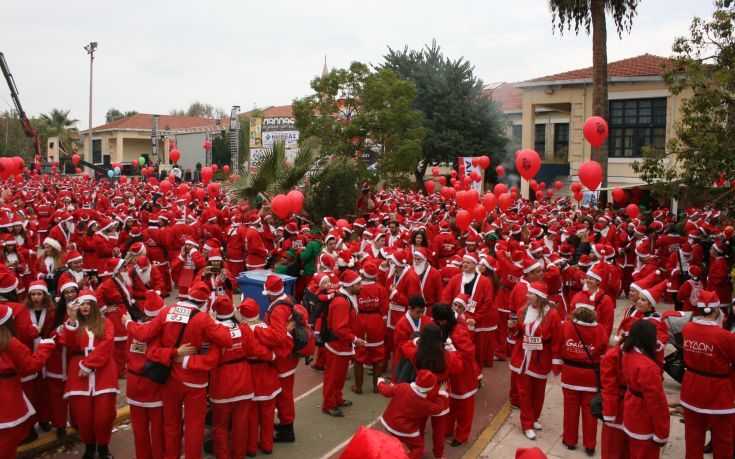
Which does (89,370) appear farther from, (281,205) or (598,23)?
(598,23)

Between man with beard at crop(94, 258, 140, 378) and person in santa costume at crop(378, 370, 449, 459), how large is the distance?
4.15 metres

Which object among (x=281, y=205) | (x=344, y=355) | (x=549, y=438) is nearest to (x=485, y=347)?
(x=549, y=438)

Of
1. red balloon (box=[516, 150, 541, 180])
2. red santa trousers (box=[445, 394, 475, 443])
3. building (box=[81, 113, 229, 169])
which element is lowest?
red santa trousers (box=[445, 394, 475, 443])

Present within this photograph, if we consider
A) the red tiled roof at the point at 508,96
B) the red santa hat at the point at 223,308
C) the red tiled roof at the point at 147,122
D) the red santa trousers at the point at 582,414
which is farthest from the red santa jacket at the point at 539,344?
the red tiled roof at the point at 147,122

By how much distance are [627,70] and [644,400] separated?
2908 cm

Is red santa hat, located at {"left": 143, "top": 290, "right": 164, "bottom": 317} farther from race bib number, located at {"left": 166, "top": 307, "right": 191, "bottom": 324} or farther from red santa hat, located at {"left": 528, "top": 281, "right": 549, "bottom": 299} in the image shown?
red santa hat, located at {"left": 528, "top": 281, "right": 549, "bottom": 299}

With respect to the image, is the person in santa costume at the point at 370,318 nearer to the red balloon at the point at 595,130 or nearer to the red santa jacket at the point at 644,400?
the red santa jacket at the point at 644,400

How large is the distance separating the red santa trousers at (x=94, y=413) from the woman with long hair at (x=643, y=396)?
4791 millimetres

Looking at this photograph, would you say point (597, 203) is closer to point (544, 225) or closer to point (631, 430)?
point (544, 225)

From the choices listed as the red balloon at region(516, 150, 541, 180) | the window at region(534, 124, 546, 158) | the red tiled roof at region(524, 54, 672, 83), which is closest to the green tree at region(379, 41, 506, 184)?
the window at region(534, 124, 546, 158)

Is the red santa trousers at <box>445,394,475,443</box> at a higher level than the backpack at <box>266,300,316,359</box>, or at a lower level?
lower

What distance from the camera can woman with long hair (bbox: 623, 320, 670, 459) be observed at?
17.7 ft

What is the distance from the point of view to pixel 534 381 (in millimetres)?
7359

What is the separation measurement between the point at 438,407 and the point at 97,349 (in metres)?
3.26
